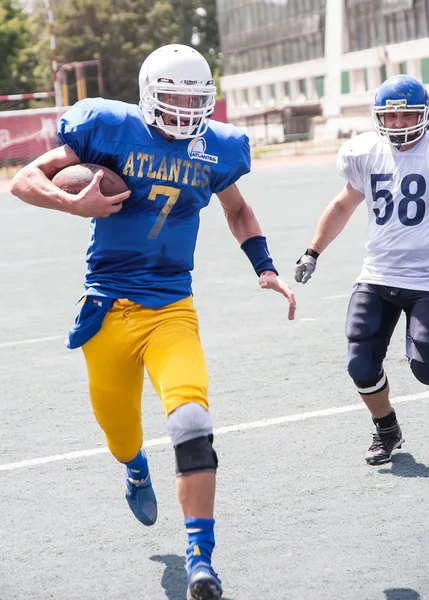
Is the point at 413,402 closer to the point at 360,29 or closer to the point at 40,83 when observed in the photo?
the point at 360,29

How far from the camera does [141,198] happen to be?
3898 millimetres

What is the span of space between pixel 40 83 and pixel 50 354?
54.3m

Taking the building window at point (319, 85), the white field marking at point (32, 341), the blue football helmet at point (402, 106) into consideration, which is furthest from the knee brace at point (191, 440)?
the building window at point (319, 85)

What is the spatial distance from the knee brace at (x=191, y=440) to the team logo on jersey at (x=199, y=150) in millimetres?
1027

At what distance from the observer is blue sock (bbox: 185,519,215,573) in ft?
10.8

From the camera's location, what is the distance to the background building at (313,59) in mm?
48844

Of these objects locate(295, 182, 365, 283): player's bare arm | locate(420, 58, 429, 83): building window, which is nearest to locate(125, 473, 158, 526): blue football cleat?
locate(295, 182, 365, 283): player's bare arm

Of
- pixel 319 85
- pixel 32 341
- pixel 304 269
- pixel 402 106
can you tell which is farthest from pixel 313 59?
pixel 402 106

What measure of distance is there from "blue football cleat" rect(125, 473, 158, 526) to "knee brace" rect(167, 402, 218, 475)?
684 mm

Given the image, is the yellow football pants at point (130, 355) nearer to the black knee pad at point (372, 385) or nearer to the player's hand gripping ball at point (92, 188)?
the player's hand gripping ball at point (92, 188)

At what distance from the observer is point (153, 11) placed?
225 ft

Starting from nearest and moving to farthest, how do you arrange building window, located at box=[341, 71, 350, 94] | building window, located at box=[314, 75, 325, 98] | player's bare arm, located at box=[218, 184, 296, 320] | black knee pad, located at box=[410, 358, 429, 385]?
player's bare arm, located at box=[218, 184, 296, 320]
black knee pad, located at box=[410, 358, 429, 385]
building window, located at box=[341, 71, 350, 94]
building window, located at box=[314, 75, 325, 98]

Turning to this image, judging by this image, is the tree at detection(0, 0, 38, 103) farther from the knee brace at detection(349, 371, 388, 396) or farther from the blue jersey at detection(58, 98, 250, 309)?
the blue jersey at detection(58, 98, 250, 309)

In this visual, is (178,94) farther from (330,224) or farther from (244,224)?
(330,224)
